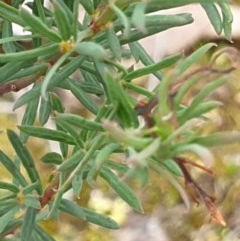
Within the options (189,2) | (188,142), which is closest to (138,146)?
(188,142)

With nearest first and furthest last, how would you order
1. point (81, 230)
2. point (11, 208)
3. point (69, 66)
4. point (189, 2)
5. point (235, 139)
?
1. point (235, 139)
2. point (189, 2)
3. point (69, 66)
4. point (11, 208)
5. point (81, 230)

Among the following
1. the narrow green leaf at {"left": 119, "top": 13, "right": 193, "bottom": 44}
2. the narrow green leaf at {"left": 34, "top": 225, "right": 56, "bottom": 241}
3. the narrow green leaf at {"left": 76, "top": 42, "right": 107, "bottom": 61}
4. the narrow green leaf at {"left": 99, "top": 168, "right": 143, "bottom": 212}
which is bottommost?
the narrow green leaf at {"left": 34, "top": 225, "right": 56, "bottom": 241}

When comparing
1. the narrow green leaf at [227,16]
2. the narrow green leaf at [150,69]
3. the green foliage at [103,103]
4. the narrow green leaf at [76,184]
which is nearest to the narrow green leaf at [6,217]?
the green foliage at [103,103]

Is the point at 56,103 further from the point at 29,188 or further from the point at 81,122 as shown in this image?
the point at 81,122

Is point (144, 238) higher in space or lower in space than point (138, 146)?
lower

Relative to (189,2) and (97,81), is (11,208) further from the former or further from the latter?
(189,2)

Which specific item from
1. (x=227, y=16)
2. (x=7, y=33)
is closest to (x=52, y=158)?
(x=7, y=33)

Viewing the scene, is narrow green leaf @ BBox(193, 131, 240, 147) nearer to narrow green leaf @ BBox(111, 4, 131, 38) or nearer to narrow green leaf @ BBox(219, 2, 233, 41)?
narrow green leaf @ BBox(111, 4, 131, 38)

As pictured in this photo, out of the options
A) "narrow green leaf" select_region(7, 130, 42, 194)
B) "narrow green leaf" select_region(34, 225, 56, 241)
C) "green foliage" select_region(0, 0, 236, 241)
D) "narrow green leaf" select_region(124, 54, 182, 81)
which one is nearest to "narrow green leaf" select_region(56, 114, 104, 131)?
"green foliage" select_region(0, 0, 236, 241)
